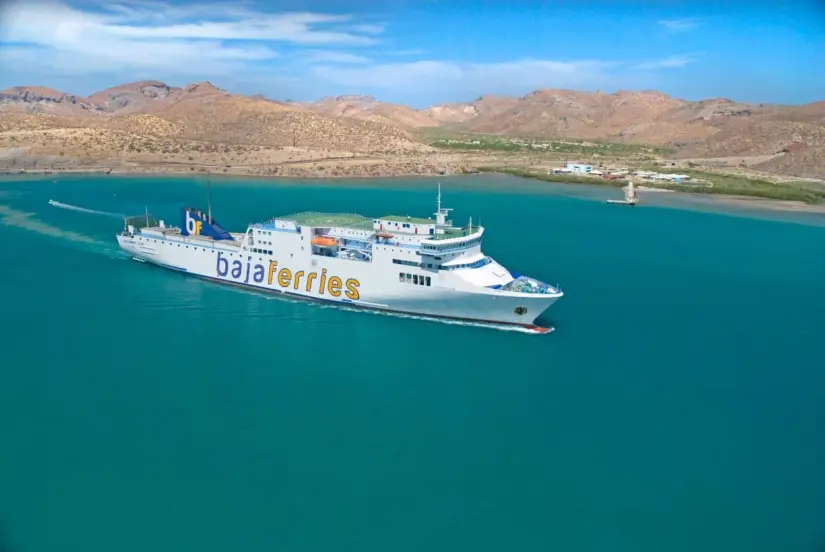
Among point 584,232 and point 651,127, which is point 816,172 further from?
point 651,127

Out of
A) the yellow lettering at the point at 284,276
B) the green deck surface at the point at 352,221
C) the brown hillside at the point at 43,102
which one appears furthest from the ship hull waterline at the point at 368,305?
the brown hillside at the point at 43,102

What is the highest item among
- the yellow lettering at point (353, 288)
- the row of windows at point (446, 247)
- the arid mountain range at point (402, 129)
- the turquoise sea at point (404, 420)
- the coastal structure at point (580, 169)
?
the arid mountain range at point (402, 129)

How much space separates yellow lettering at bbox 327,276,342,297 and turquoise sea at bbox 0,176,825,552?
0.93 meters

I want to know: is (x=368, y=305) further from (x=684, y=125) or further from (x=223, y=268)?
(x=684, y=125)

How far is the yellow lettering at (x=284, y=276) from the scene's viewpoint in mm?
27859

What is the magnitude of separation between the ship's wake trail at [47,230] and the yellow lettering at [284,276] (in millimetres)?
11881

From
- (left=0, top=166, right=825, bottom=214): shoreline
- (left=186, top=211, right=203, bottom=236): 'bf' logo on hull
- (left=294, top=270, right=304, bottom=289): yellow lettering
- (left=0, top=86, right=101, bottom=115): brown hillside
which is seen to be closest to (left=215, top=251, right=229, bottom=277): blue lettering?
(left=186, top=211, right=203, bottom=236): 'bf' logo on hull

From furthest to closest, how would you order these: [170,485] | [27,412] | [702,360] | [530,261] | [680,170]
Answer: [680,170] < [530,261] < [702,360] < [27,412] < [170,485]

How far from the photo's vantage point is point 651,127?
502ft

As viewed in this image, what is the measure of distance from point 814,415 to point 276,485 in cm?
1415

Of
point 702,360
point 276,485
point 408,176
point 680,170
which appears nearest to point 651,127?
point 680,170

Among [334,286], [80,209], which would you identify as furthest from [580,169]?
[334,286]

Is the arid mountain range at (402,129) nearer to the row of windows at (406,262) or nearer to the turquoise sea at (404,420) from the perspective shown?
the turquoise sea at (404,420)

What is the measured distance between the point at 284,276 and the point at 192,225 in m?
6.94
